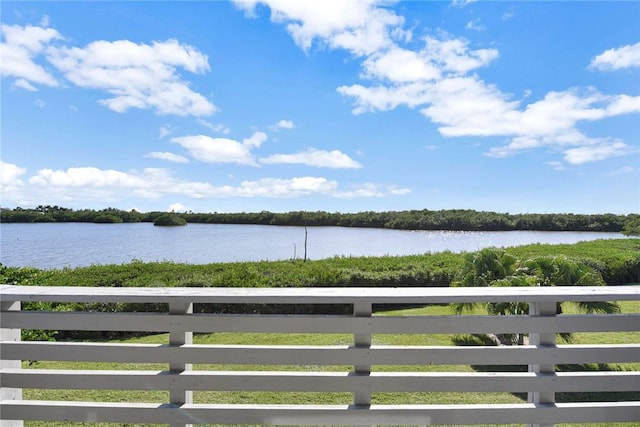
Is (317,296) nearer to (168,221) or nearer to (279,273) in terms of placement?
(279,273)

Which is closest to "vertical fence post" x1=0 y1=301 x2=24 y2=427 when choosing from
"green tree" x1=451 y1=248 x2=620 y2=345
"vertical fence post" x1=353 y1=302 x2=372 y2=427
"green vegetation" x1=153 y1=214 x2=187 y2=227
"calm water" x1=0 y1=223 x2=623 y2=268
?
"vertical fence post" x1=353 y1=302 x2=372 y2=427

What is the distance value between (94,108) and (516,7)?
28.6 ft

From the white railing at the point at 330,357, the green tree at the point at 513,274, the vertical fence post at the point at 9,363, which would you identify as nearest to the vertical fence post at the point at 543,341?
the white railing at the point at 330,357

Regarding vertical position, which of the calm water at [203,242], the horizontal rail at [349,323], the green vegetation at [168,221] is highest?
the green vegetation at [168,221]

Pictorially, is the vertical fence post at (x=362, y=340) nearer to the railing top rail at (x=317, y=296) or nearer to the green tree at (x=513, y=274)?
the railing top rail at (x=317, y=296)

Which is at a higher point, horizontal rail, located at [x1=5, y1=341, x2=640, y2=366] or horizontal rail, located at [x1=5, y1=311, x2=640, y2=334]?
horizontal rail, located at [x1=5, y1=311, x2=640, y2=334]

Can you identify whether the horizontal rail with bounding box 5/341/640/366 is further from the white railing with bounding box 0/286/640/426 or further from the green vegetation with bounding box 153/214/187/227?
the green vegetation with bounding box 153/214/187/227

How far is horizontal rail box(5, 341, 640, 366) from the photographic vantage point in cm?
128

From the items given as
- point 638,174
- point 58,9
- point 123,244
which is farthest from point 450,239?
point 58,9

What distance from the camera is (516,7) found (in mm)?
3932

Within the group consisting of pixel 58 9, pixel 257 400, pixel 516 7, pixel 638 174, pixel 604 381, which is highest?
pixel 516 7

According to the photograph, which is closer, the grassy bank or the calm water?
the grassy bank

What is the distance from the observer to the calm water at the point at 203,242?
859cm

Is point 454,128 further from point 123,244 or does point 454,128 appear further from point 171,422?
point 123,244
